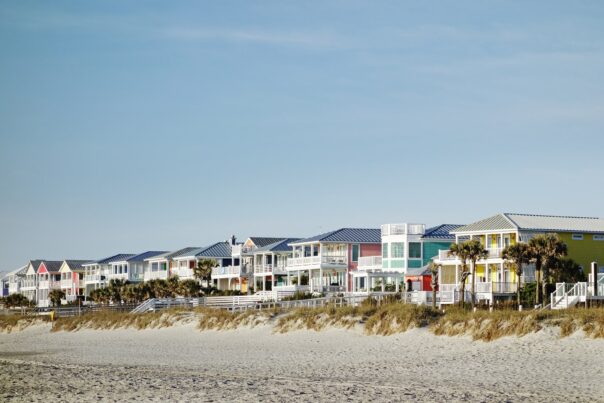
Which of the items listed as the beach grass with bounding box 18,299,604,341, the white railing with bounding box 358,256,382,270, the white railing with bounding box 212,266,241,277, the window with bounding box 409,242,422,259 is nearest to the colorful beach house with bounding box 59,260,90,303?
the white railing with bounding box 212,266,241,277

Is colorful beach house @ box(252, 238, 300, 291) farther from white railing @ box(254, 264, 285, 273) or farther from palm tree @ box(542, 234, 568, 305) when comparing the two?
palm tree @ box(542, 234, 568, 305)

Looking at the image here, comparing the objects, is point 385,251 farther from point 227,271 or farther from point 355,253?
point 227,271

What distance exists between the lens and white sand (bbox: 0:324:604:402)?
2186 centimetres

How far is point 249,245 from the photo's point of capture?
8900 centimetres

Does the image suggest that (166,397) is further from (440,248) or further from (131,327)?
(440,248)

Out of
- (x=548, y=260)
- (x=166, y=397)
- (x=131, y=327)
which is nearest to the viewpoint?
(x=166, y=397)

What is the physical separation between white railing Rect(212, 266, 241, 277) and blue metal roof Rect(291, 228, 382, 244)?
10208mm

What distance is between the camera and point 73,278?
388 ft

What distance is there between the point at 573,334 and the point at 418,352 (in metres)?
4.87

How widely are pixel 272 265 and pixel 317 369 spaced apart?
52489mm

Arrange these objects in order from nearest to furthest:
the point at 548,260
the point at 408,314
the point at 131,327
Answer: the point at 408,314, the point at 548,260, the point at 131,327

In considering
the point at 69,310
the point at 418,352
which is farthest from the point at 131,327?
the point at 418,352

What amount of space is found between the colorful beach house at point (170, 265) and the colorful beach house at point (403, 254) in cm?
3050

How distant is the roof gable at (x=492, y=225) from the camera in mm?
56066
